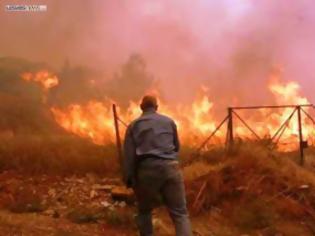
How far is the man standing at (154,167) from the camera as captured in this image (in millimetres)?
6133

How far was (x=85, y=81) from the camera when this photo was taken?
22.4 m

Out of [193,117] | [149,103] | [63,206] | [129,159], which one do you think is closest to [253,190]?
[63,206]

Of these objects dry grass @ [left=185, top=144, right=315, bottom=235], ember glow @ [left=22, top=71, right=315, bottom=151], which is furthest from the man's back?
ember glow @ [left=22, top=71, right=315, bottom=151]

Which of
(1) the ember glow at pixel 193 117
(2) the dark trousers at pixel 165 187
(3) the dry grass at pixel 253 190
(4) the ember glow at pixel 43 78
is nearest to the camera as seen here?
(2) the dark trousers at pixel 165 187

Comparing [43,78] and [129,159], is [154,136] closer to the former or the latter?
[129,159]

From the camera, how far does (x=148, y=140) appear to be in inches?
244

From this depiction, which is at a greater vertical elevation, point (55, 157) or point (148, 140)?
point (148, 140)

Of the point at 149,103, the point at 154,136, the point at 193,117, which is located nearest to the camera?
the point at 154,136

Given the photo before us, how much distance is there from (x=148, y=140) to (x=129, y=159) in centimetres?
33

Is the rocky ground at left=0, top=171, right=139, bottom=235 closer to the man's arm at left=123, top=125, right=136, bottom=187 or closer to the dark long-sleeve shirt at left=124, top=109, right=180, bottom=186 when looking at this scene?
the man's arm at left=123, top=125, right=136, bottom=187

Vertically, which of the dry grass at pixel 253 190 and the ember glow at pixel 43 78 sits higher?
the ember glow at pixel 43 78

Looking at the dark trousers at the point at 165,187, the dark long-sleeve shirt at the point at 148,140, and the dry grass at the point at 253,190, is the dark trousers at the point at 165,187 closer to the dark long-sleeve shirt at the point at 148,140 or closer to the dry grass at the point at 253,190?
the dark long-sleeve shirt at the point at 148,140

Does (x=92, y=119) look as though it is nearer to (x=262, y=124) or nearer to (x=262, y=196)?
(x=262, y=124)

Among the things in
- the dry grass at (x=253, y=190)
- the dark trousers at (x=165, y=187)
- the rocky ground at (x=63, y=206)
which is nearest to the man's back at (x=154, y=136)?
the dark trousers at (x=165, y=187)
